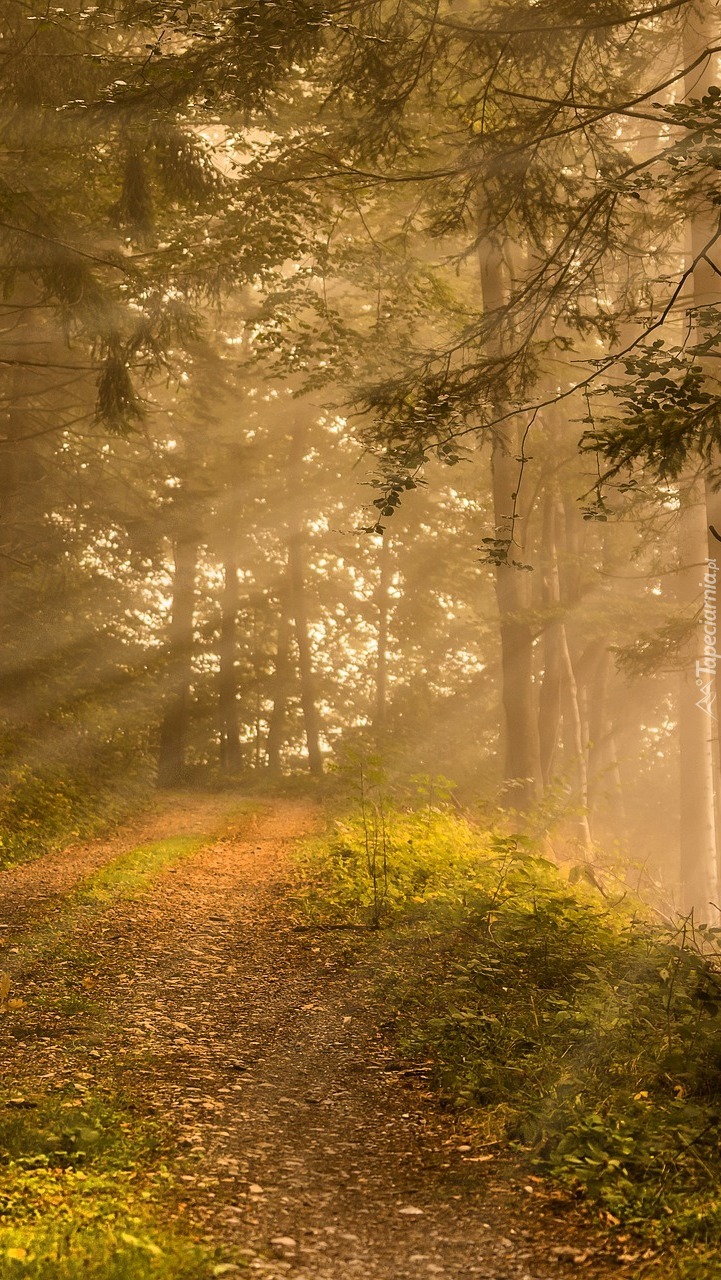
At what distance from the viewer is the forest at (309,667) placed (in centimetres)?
383

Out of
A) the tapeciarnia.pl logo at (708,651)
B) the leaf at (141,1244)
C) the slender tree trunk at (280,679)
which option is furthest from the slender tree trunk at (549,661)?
the leaf at (141,1244)

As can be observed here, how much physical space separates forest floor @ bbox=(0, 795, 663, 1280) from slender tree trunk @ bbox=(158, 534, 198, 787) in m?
14.3

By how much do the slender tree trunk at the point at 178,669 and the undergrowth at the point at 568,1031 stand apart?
15.2 meters

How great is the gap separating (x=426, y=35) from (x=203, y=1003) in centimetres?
724

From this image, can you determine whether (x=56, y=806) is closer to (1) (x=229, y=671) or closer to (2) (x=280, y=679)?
(1) (x=229, y=671)

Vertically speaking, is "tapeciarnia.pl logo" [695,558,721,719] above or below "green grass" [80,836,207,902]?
above

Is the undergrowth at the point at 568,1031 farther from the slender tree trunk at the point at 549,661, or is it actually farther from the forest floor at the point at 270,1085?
the slender tree trunk at the point at 549,661

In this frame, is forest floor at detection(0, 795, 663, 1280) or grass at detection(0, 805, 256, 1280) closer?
grass at detection(0, 805, 256, 1280)

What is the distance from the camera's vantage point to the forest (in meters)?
3.83

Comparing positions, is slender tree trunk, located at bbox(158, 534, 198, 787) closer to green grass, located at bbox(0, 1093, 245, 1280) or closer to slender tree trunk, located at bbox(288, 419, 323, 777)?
slender tree trunk, located at bbox(288, 419, 323, 777)

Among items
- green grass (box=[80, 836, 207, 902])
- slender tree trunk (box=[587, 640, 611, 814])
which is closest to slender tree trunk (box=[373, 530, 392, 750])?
slender tree trunk (box=[587, 640, 611, 814])

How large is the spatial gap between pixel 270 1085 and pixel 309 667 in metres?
21.0

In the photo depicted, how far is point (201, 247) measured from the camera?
11703 millimetres

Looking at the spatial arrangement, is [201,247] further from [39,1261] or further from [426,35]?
[39,1261]
